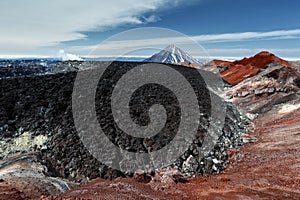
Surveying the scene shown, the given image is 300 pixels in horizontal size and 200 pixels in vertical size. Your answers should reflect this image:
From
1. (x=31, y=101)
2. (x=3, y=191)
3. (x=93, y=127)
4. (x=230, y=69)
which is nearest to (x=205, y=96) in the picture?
(x=93, y=127)

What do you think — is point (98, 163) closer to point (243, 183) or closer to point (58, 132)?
point (58, 132)

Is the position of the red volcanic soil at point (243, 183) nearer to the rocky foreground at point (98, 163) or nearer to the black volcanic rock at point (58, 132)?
the rocky foreground at point (98, 163)

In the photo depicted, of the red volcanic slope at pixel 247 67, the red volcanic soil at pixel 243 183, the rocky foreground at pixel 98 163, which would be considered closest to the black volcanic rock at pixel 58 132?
the rocky foreground at pixel 98 163

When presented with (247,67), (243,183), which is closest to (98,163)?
(243,183)

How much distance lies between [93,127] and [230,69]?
155 feet

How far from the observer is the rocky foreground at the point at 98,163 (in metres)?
11.0

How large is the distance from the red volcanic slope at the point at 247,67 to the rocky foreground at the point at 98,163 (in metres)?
26.4

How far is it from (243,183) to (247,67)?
145 feet

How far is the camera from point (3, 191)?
9305 millimetres

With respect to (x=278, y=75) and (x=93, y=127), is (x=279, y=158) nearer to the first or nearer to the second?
(x=93, y=127)

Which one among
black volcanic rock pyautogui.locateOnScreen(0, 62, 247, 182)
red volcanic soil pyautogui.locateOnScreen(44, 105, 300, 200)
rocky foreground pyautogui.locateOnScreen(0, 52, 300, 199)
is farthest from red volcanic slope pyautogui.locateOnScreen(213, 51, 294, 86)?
red volcanic soil pyautogui.locateOnScreen(44, 105, 300, 200)

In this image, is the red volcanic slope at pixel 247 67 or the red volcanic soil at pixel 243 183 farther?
the red volcanic slope at pixel 247 67

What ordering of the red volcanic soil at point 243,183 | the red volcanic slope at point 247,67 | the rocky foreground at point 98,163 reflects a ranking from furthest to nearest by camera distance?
1. the red volcanic slope at point 247,67
2. the rocky foreground at point 98,163
3. the red volcanic soil at point 243,183

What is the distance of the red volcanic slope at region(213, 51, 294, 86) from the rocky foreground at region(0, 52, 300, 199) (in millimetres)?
26439
